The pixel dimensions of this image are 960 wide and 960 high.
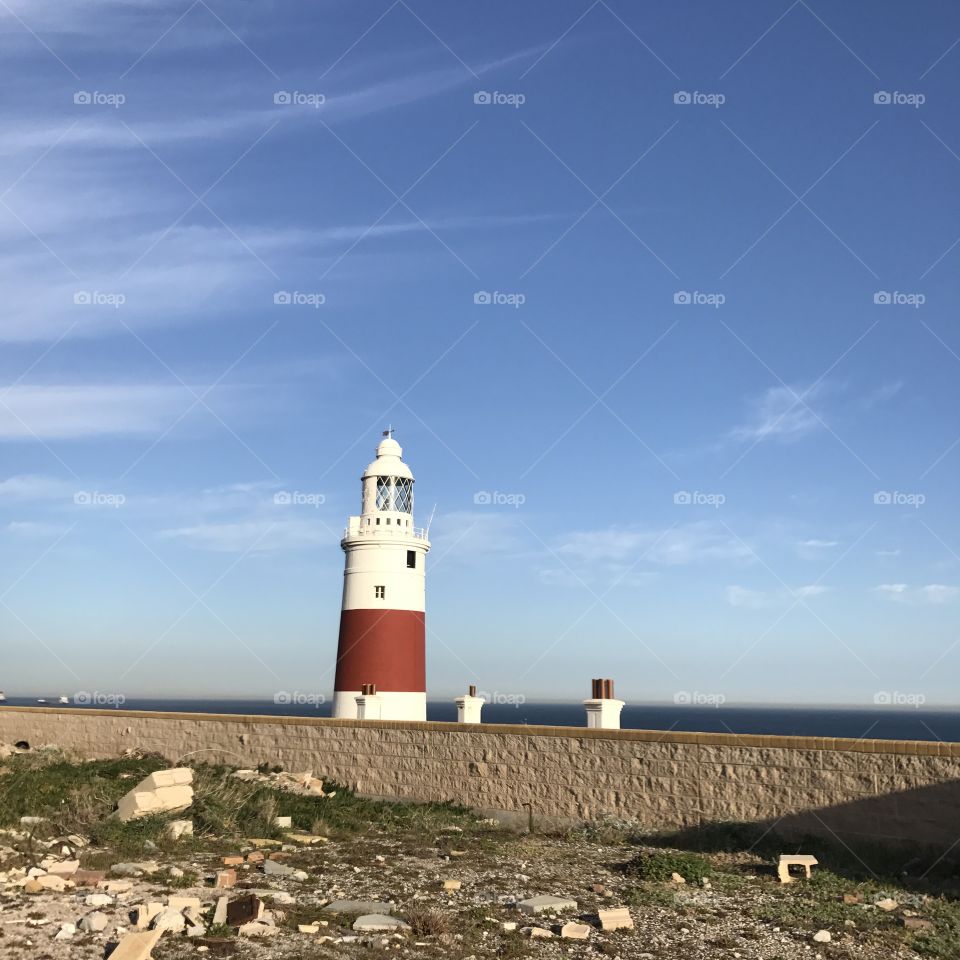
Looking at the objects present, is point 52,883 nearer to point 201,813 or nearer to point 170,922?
Answer: point 170,922

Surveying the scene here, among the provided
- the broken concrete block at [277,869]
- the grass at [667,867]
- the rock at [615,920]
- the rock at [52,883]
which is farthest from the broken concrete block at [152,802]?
the rock at [615,920]

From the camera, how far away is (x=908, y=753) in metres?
13.5

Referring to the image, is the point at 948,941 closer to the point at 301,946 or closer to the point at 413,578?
the point at 301,946

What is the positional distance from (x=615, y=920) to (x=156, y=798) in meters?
8.82

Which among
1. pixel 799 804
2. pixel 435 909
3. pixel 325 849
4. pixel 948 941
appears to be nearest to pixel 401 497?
pixel 325 849

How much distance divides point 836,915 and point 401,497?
59.9 feet

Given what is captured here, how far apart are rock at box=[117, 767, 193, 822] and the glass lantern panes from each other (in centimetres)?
1172

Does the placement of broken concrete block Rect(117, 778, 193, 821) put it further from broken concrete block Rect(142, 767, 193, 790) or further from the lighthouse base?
A: the lighthouse base

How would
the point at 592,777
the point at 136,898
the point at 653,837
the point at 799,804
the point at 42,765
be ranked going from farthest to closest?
the point at 42,765, the point at 592,777, the point at 653,837, the point at 799,804, the point at 136,898

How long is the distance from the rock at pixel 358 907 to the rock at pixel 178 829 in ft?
14.8

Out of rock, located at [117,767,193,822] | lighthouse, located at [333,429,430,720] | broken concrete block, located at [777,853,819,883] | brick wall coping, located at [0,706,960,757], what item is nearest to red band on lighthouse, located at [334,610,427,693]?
lighthouse, located at [333,429,430,720]

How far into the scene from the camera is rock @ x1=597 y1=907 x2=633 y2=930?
10.3 metres

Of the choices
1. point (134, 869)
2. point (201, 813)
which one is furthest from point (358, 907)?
point (201, 813)

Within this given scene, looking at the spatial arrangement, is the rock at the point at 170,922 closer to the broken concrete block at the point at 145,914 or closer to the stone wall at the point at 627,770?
the broken concrete block at the point at 145,914
